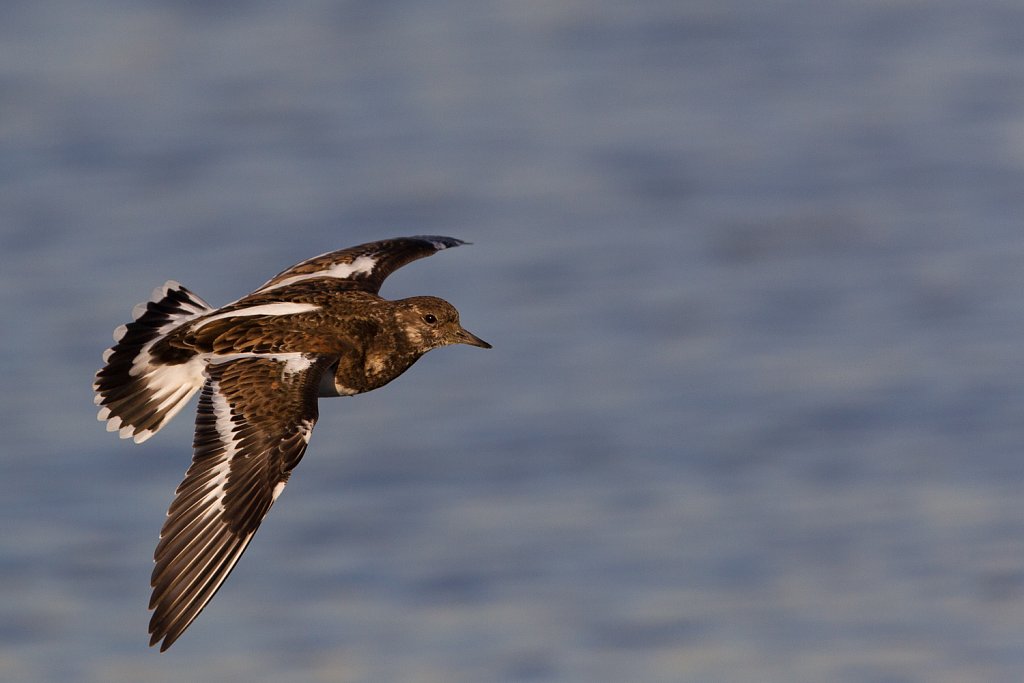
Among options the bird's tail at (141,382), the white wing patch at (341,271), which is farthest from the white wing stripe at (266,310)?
the white wing patch at (341,271)

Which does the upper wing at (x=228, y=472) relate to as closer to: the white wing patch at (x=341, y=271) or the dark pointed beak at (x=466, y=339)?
the dark pointed beak at (x=466, y=339)

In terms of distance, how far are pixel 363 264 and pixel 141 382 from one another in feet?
4.70

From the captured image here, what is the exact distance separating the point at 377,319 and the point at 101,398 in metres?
1.30

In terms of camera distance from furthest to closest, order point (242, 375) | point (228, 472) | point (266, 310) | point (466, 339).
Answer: point (466, 339)
point (266, 310)
point (242, 375)
point (228, 472)

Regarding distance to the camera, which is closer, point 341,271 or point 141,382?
point 141,382

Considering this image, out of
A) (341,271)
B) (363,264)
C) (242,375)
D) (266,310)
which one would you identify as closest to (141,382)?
(266,310)

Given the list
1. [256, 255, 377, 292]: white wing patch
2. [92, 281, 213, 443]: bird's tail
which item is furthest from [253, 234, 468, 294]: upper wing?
[92, 281, 213, 443]: bird's tail

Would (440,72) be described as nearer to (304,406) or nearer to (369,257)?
(369,257)

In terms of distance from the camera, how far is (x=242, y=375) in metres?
8.80

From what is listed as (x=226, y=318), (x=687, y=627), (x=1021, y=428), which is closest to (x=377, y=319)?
(x=226, y=318)

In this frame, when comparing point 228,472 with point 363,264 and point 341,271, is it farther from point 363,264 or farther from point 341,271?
point 363,264

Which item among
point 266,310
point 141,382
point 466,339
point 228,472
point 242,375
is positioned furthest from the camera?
point 466,339

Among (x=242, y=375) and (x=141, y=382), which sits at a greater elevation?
(x=141, y=382)

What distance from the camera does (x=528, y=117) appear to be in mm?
23500
